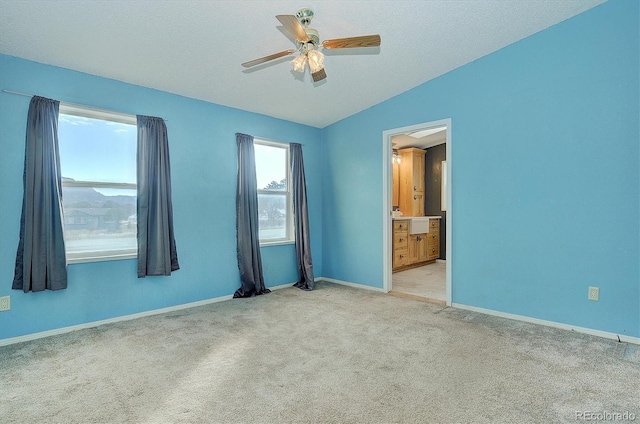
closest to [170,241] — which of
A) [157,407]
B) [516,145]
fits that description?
[157,407]

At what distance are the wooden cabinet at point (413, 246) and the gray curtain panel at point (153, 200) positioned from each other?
3.63 metres

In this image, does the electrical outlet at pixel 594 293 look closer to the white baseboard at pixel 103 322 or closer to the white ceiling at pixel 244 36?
the white ceiling at pixel 244 36

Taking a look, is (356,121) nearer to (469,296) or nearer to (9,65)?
(469,296)

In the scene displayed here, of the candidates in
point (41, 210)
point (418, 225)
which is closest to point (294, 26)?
point (41, 210)

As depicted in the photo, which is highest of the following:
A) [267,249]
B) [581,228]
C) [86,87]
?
[86,87]

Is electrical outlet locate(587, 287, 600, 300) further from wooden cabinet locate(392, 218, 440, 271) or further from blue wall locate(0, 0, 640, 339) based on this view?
wooden cabinet locate(392, 218, 440, 271)

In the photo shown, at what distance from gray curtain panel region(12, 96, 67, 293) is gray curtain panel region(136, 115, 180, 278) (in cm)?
68

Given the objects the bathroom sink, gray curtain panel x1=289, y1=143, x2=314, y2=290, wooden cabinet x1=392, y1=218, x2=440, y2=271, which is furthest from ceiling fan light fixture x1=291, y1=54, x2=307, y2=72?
the bathroom sink

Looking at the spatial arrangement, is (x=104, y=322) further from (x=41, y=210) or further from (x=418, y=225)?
(x=418, y=225)

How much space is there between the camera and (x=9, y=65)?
9.25ft

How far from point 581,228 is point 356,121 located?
302 cm

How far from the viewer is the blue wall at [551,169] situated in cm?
283

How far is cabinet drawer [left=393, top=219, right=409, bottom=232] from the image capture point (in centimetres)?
565

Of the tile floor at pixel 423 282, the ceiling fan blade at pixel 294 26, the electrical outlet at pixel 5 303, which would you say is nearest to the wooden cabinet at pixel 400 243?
the tile floor at pixel 423 282
